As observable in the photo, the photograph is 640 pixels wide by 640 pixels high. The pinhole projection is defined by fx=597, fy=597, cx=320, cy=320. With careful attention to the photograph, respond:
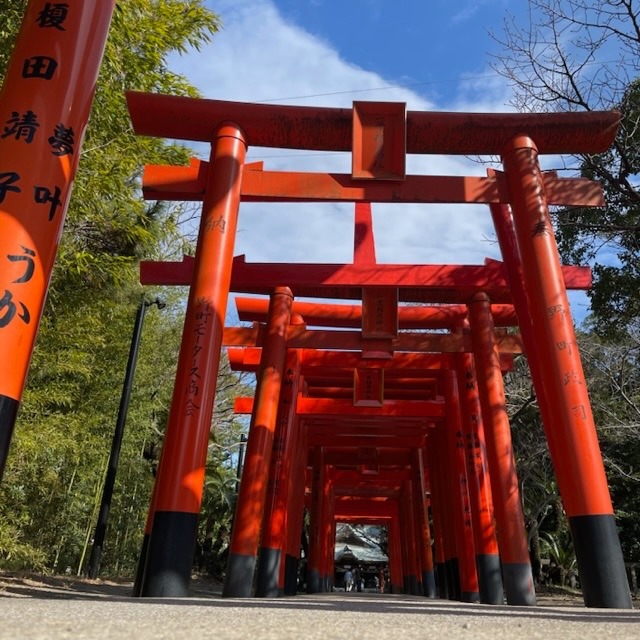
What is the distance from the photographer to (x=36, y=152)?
320 centimetres

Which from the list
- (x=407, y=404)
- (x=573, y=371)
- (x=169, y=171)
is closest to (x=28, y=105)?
(x=169, y=171)

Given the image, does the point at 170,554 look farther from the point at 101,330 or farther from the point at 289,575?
the point at 289,575

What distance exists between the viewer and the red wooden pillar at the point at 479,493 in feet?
27.1

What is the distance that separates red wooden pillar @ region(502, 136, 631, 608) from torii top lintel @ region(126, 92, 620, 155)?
274 millimetres

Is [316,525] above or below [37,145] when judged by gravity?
below

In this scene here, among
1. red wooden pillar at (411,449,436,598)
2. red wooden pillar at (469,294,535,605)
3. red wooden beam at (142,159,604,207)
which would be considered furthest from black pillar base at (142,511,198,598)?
red wooden pillar at (411,449,436,598)

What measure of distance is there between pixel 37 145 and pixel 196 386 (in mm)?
2439

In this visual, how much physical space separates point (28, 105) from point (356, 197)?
11.9 feet

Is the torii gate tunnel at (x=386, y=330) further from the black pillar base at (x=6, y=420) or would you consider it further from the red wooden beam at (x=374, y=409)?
the black pillar base at (x=6, y=420)

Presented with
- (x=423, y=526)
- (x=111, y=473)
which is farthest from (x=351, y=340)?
(x=423, y=526)

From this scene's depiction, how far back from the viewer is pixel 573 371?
199 inches

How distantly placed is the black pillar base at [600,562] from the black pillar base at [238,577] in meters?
3.61

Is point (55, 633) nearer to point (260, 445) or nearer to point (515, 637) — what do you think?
point (515, 637)

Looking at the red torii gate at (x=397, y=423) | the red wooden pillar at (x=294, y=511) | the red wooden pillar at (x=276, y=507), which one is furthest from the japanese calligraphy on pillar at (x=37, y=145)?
the red wooden pillar at (x=294, y=511)
